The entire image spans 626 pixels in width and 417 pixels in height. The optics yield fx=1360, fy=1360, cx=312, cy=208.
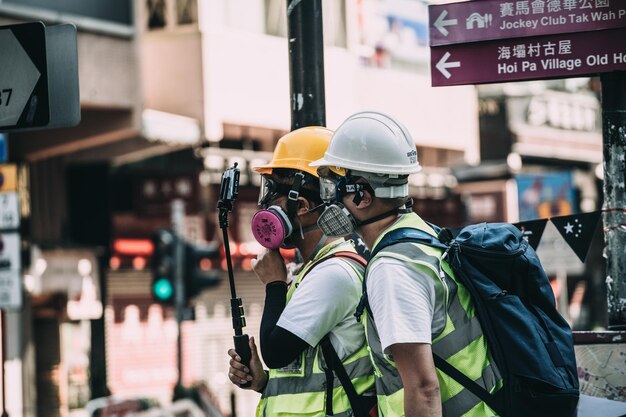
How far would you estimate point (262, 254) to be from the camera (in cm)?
500

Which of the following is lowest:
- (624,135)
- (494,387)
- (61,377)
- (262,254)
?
(61,377)

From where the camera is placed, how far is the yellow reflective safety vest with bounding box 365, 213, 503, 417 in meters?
4.08

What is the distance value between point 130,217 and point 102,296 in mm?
1339

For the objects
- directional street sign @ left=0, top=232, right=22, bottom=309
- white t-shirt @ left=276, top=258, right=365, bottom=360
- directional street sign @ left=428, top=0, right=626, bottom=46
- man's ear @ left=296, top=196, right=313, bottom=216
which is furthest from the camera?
directional street sign @ left=0, top=232, right=22, bottom=309

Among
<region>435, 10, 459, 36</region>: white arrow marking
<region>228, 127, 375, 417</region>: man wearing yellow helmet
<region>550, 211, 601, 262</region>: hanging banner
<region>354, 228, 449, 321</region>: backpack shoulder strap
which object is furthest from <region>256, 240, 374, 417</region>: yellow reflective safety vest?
<region>550, 211, 601, 262</region>: hanging banner

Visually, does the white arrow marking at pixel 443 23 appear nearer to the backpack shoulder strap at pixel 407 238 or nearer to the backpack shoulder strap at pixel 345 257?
the backpack shoulder strap at pixel 345 257

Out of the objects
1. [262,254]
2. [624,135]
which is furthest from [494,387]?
[624,135]

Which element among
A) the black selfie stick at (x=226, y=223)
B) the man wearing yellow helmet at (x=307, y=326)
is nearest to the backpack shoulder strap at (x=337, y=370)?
the man wearing yellow helmet at (x=307, y=326)

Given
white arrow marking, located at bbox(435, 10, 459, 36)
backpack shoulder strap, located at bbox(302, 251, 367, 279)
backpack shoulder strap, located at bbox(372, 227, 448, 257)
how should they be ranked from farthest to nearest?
white arrow marking, located at bbox(435, 10, 459, 36), backpack shoulder strap, located at bbox(302, 251, 367, 279), backpack shoulder strap, located at bbox(372, 227, 448, 257)

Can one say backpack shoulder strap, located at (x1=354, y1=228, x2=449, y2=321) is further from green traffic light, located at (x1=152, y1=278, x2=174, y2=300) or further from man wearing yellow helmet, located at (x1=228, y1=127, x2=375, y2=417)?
green traffic light, located at (x1=152, y1=278, x2=174, y2=300)

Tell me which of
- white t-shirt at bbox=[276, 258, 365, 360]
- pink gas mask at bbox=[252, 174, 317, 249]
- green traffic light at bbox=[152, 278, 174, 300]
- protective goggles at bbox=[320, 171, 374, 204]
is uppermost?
protective goggles at bbox=[320, 171, 374, 204]

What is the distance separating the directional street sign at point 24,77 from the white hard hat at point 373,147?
157 cm

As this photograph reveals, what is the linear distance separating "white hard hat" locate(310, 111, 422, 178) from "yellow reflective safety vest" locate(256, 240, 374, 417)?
423 mm

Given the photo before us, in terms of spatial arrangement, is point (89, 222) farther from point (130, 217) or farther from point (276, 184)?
point (276, 184)
